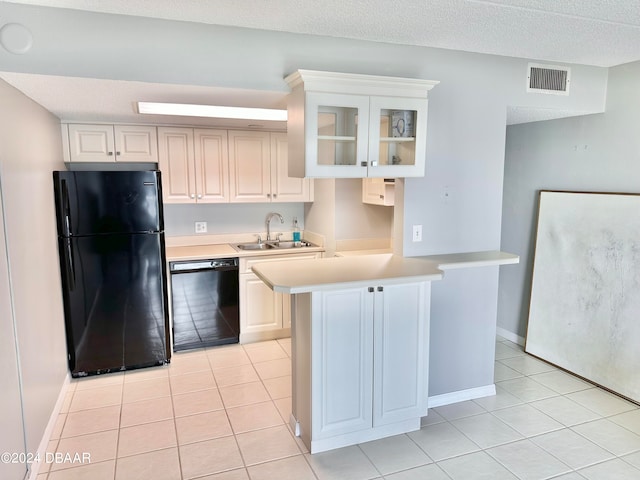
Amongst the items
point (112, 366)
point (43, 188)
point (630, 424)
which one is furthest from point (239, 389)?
point (630, 424)

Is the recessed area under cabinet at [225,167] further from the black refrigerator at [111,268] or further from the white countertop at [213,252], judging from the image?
the black refrigerator at [111,268]

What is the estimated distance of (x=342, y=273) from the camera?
2574 millimetres

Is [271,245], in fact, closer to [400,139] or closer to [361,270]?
[361,270]

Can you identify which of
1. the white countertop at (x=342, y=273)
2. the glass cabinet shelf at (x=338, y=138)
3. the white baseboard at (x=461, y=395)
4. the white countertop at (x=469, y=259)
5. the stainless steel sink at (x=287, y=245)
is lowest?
the white baseboard at (x=461, y=395)

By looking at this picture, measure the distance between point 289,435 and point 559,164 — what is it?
2.98 m

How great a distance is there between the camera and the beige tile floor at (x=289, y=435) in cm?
236

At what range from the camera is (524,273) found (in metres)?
4.04

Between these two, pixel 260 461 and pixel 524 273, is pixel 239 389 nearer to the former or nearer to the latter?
pixel 260 461

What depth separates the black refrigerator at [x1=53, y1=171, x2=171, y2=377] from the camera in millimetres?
3287

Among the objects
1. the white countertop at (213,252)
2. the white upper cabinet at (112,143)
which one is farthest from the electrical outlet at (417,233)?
the white upper cabinet at (112,143)

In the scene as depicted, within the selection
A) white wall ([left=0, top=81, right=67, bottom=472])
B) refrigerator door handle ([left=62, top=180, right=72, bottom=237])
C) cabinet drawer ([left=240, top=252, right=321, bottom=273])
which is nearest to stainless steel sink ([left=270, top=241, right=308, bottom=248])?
cabinet drawer ([left=240, top=252, right=321, bottom=273])

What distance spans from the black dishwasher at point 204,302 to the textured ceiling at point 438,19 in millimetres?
2189

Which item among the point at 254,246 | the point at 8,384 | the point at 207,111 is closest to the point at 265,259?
the point at 254,246

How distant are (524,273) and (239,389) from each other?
8.85ft
